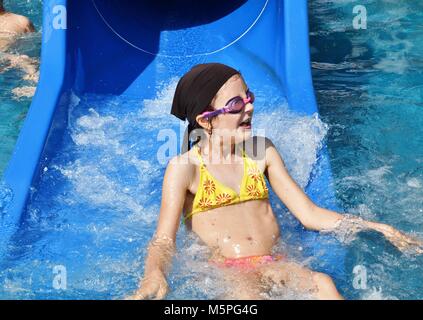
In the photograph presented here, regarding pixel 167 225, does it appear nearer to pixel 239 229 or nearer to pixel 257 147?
pixel 239 229

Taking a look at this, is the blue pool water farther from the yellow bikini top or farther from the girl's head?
the girl's head

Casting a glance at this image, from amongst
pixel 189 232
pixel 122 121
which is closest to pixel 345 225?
pixel 189 232

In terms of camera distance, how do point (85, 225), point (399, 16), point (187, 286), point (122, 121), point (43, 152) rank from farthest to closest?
1. point (399, 16)
2. point (122, 121)
3. point (43, 152)
4. point (85, 225)
5. point (187, 286)

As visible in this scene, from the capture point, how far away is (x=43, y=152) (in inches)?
126

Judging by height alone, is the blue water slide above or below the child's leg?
above

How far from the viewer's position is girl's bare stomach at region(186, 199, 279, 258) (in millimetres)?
2541

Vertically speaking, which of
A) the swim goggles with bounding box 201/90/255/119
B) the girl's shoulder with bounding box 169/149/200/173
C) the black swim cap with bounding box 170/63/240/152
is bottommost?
the girl's shoulder with bounding box 169/149/200/173

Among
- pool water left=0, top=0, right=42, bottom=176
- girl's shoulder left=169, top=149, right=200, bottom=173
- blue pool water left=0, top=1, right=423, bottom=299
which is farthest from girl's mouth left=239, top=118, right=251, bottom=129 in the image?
pool water left=0, top=0, right=42, bottom=176

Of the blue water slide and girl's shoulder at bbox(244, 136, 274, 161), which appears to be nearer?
girl's shoulder at bbox(244, 136, 274, 161)

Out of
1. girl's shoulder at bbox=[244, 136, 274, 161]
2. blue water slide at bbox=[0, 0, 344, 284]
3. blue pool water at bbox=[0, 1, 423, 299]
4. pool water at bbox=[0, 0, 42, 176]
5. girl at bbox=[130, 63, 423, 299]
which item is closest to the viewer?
girl at bbox=[130, 63, 423, 299]

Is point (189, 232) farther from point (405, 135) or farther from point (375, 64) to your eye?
point (375, 64)

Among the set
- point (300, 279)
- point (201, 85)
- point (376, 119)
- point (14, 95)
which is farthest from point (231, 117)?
point (14, 95)

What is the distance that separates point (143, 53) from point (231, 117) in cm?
209

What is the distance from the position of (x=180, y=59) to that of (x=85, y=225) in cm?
179
